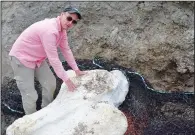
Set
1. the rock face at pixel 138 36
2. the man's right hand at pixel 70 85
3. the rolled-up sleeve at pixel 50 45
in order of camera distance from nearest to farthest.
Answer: the rolled-up sleeve at pixel 50 45
the man's right hand at pixel 70 85
the rock face at pixel 138 36

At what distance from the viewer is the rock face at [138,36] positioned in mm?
5320

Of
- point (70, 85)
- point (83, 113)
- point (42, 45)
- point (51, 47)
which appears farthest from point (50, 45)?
point (83, 113)

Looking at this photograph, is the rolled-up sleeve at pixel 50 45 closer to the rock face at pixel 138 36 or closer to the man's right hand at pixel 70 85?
the man's right hand at pixel 70 85

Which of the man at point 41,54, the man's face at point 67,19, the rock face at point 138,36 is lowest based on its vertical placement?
the rock face at point 138,36

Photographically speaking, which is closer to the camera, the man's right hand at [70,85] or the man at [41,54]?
the man at [41,54]

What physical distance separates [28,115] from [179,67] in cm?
195

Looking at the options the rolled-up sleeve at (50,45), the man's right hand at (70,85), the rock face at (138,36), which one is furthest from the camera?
the rock face at (138,36)

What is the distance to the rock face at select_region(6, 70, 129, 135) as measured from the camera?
412 centimetres

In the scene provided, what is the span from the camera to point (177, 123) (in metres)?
4.79

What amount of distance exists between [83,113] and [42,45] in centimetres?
75

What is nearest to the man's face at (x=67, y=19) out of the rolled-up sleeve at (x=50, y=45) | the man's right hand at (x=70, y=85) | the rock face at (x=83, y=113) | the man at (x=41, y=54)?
the man at (x=41, y=54)

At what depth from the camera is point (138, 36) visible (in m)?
5.43

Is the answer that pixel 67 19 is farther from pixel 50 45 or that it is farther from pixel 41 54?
pixel 41 54

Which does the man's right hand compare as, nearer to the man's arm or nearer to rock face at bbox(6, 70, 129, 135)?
rock face at bbox(6, 70, 129, 135)
